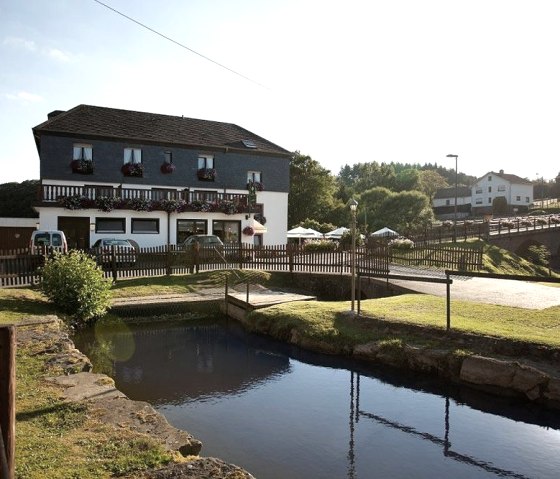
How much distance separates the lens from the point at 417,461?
6879mm

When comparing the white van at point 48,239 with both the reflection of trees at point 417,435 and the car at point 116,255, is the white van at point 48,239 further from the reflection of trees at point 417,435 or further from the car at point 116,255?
the reflection of trees at point 417,435

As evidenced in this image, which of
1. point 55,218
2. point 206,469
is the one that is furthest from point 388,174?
point 206,469

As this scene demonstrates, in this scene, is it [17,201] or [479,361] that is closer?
[479,361]

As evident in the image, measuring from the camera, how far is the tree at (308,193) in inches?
2413

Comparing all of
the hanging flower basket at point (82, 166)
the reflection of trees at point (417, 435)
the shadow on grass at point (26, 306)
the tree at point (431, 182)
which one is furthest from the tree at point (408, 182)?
the reflection of trees at point (417, 435)

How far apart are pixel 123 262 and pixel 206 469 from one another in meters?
17.3

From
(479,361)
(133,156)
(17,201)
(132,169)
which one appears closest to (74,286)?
(479,361)

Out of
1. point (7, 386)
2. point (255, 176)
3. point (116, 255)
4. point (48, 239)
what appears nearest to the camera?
point (7, 386)

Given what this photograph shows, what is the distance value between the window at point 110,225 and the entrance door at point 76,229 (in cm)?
74

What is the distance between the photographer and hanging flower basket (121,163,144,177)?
32.5 metres

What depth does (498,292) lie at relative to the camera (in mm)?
16844

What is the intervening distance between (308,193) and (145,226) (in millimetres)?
32909

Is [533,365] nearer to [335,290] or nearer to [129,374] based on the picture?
[129,374]

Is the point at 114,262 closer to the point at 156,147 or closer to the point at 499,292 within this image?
the point at 499,292
